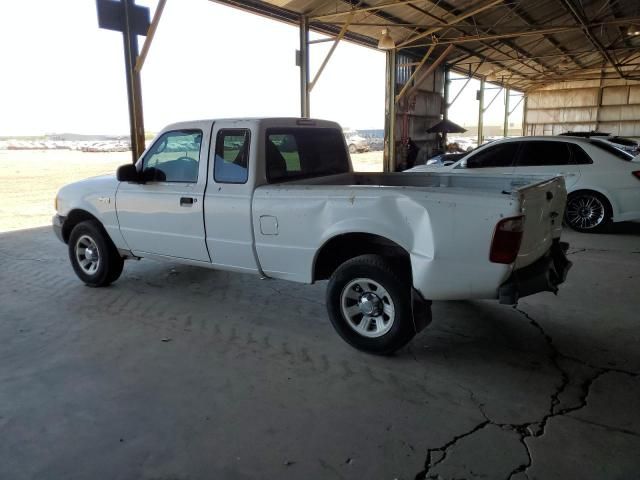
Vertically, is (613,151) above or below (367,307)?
above

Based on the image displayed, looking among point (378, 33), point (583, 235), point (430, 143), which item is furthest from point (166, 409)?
point (430, 143)

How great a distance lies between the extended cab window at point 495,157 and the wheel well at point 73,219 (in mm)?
5899

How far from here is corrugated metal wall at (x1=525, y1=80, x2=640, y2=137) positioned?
1162 inches

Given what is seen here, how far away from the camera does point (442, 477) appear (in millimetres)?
2477

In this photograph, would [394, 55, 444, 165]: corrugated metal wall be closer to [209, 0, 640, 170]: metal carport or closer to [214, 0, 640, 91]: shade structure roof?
[209, 0, 640, 170]: metal carport

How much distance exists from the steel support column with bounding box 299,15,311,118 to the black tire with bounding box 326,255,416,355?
9944mm

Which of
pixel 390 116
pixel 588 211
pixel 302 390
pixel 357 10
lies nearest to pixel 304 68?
pixel 357 10

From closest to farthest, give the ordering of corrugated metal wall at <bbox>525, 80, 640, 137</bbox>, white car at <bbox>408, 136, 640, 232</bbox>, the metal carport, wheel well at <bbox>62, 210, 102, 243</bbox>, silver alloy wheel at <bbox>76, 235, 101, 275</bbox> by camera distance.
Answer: silver alloy wheel at <bbox>76, 235, 101, 275</bbox>
wheel well at <bbox>62, 210, 102, 243</bbox>
white car at <bbox>408, 136, 640, 232</bbox>
the metal carport
corrugated metal wall at <bbox>525, 80, 640, 137</bbox>

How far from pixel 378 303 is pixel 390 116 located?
50.2ft

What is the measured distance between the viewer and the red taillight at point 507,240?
3.17 m

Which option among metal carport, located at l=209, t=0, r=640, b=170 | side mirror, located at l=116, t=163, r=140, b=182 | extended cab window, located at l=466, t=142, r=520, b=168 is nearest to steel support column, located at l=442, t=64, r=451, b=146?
metal carport, located at l=209, t=0, r=640, b=170

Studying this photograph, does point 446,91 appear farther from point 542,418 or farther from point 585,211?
point 542,418

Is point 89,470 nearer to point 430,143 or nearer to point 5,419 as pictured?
point 5,419

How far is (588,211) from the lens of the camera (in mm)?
8055
